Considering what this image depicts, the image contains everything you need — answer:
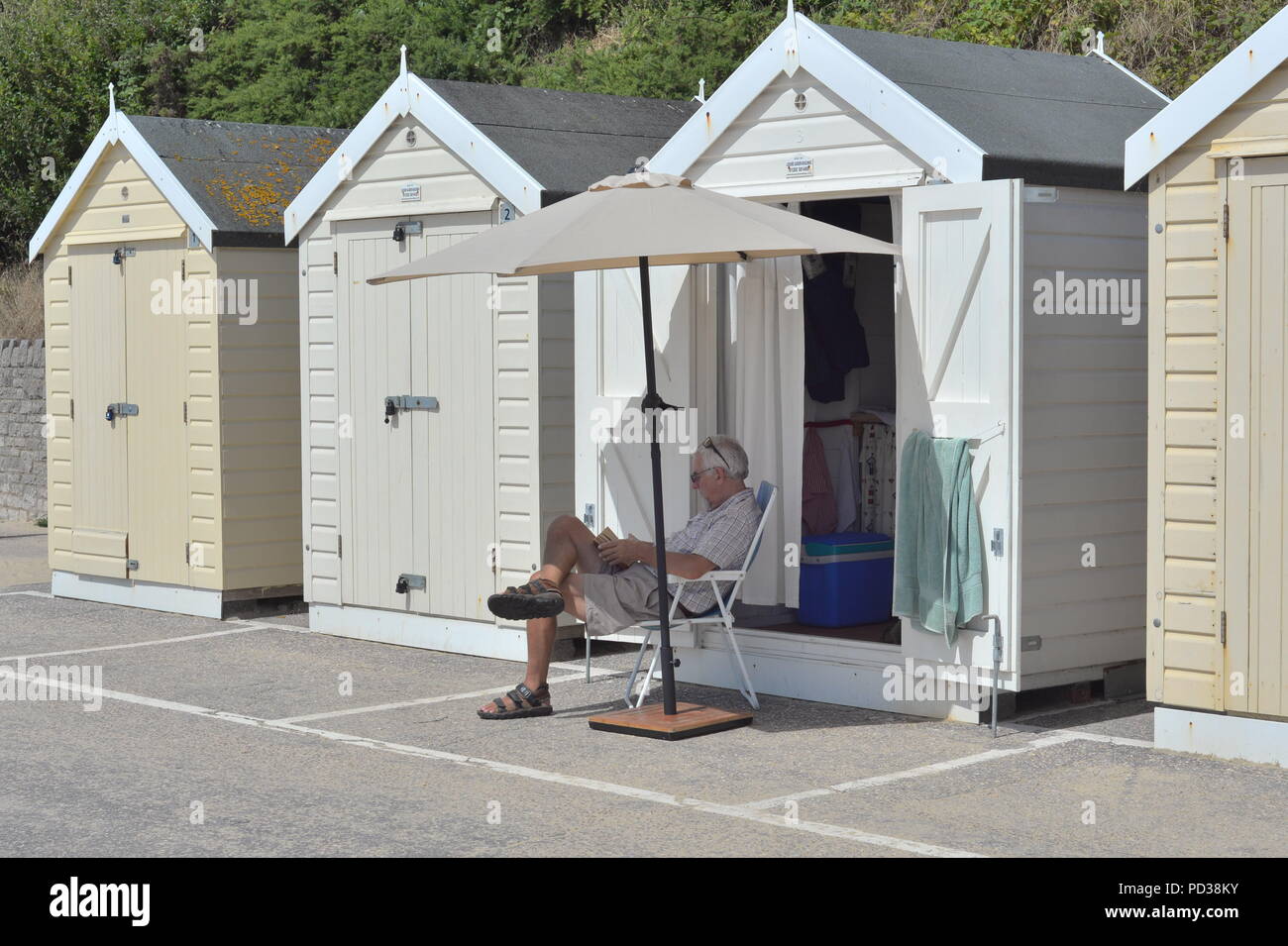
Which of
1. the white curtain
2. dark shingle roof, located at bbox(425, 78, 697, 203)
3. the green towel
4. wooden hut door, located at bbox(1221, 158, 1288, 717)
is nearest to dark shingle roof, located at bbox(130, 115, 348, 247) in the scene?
dark shingle roof, located at bbox(425, 78, 697, 203)

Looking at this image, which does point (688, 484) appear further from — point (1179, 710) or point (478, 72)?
point (478, 72)

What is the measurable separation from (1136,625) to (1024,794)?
1.92 metres

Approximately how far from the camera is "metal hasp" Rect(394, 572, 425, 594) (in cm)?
967

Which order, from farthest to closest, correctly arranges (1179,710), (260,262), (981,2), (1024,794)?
1. (981,2)
2. (260,262)
3. (1179,710)
4. (1024,794)

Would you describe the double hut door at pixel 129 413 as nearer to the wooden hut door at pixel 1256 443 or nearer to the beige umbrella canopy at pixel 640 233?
the beige umbrella canopy at pixel 640 233

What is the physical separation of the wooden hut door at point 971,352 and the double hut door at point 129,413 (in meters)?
5.30

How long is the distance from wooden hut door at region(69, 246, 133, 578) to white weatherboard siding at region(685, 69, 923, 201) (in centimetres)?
477

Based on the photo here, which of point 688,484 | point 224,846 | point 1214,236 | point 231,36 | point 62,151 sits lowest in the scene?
point 224,846

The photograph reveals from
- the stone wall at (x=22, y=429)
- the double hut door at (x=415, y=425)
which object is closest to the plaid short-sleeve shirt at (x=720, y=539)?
the double hut door at (x=415, y=425)

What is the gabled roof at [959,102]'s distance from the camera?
7266mm

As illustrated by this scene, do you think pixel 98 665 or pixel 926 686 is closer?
pixel 926 686

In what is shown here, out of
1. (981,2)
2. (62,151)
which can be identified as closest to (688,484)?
(981,2)

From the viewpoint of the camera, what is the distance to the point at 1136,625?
7.82 metres

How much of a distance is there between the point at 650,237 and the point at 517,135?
2.76 m
